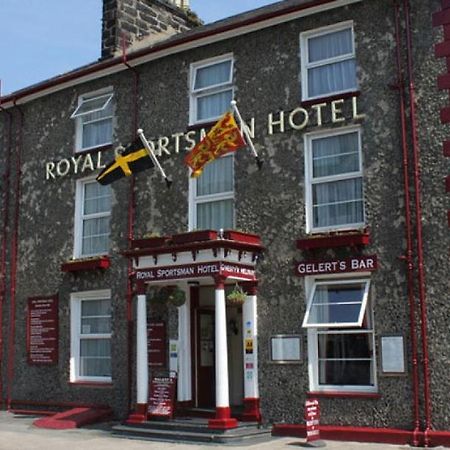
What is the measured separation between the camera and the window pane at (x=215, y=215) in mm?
15055

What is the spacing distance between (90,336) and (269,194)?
213 inches

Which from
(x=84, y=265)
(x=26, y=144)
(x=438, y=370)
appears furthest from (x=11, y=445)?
(x=26, y=144)

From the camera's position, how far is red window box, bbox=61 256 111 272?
16.3 metres

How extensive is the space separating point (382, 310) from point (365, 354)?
86 centimetres

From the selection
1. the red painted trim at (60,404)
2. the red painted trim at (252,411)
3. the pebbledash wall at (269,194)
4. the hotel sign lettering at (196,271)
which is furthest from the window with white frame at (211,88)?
the red painted trim at (60,404)

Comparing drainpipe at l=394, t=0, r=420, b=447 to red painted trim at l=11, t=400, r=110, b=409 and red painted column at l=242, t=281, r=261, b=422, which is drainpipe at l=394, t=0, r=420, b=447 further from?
red painted trim at l=11, t=400, r=110, b=409

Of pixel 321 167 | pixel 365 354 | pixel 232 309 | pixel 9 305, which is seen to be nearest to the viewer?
A: pixel 365 354

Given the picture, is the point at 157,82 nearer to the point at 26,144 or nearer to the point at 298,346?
the point at 26,144

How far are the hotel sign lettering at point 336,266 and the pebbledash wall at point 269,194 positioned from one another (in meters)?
0.12

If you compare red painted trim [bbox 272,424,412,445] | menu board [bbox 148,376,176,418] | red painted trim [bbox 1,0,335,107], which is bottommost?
red painted trim [bbox 272,424,412,445]

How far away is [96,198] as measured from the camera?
17.3m

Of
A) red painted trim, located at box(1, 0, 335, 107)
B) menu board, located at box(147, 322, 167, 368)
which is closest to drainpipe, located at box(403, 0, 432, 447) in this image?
red painted trim, located at box(1, 0, 335, 107)

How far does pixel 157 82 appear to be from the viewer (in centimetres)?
1650

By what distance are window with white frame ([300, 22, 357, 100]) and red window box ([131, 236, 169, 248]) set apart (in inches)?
150
